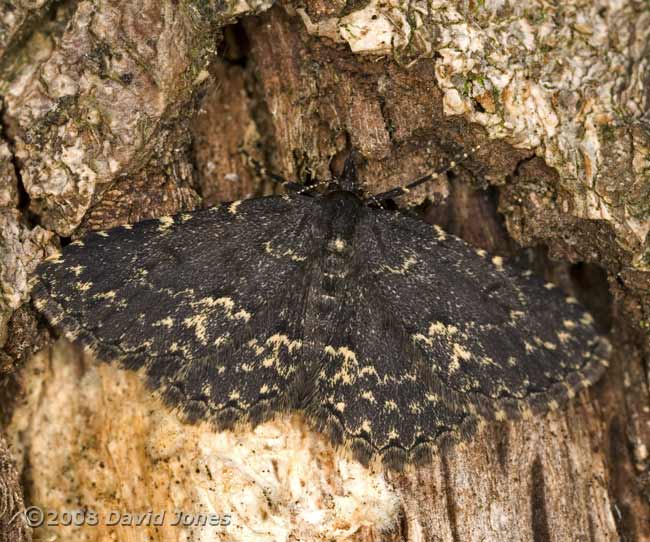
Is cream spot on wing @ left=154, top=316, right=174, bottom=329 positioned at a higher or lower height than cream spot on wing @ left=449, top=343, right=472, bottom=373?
higher

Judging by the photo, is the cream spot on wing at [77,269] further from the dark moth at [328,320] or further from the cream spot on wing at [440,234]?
the cream spot on wing at [440,234]

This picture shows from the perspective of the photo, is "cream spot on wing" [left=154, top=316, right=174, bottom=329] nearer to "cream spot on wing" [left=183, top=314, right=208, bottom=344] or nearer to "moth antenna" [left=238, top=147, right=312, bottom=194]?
"cream spot on wing" [left=183, top=314, right=208, bottom=344]

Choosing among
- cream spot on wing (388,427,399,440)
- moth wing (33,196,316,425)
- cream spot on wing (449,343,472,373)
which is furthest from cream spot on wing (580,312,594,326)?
moth wing (33,196,316,425)

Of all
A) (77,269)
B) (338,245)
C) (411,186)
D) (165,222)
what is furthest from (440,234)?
(77,269)

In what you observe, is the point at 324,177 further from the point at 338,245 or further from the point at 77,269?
the point at 77,269

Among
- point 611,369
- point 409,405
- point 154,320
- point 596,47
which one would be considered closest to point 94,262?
point 154,320
